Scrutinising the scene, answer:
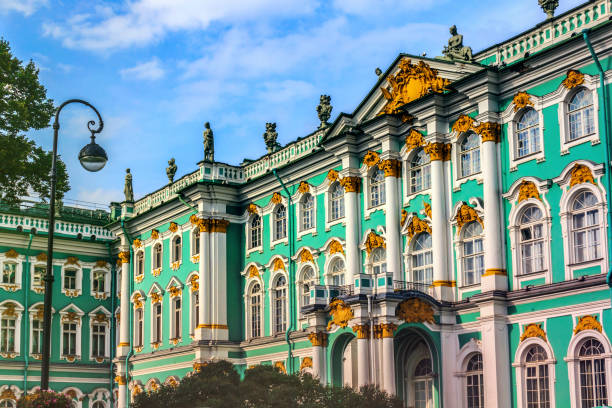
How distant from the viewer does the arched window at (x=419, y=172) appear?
3325cm

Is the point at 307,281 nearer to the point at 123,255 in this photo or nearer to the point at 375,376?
the point at 375,376

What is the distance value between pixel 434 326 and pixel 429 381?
2493 millimetres

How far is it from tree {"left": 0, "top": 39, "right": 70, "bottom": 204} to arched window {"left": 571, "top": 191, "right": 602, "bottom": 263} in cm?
1442

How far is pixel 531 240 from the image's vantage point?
29.2 meters

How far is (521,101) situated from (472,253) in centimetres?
507

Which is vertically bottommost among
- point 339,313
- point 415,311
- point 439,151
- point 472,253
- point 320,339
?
point 320,339

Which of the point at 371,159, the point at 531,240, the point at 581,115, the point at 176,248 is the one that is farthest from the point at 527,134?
the point at 176,248

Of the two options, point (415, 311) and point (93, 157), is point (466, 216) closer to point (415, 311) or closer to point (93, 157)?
point (415, 311)

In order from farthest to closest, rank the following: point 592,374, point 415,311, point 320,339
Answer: point 320,339 → point 415,311 → point 592,374

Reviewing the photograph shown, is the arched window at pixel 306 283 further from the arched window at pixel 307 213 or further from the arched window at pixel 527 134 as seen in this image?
the arched window at pixel 527 134

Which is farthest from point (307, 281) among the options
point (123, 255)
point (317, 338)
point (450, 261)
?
point (123, 255)

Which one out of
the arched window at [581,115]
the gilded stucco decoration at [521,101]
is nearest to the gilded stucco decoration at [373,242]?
the gilded stucco decoration at [521,101]

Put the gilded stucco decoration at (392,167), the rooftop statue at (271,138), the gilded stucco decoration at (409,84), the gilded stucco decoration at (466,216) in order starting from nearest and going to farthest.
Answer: the gilded stucco decoration at (466,216), the gilded stucco decoration at (409,84), the gilded stucco decoration at (392,167), the rooftop statue at (271,138)

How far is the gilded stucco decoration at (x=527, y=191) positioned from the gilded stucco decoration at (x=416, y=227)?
4.06 m
